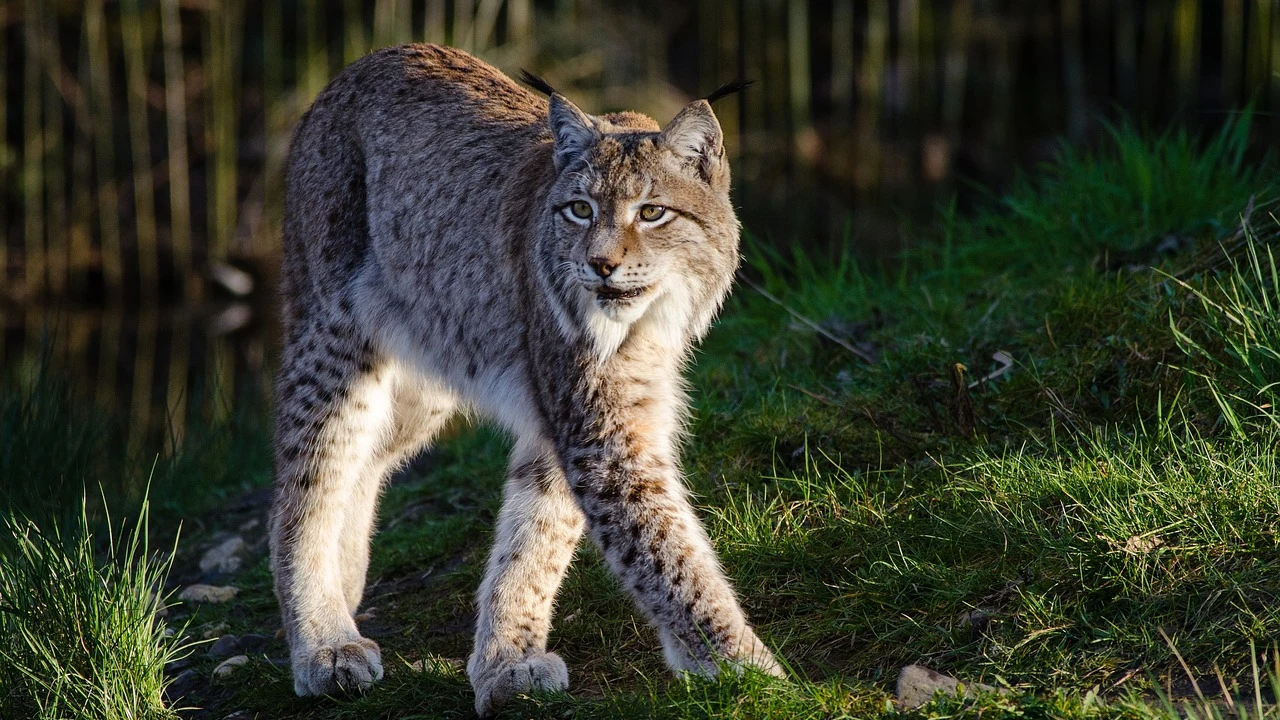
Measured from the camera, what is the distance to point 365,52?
12695 millimetres

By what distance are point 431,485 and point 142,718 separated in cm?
233

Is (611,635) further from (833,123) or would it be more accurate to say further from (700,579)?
(833,123)

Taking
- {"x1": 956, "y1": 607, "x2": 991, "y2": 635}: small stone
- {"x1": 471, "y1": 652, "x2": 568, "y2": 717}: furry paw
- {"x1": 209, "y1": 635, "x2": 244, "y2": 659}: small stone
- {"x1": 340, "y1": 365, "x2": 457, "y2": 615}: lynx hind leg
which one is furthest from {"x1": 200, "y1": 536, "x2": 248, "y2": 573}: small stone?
{"x1": 956, "y1": 607, "x2": 991, "y2": 635}: small stone

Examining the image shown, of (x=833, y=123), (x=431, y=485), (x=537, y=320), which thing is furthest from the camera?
(x=833, y=123)

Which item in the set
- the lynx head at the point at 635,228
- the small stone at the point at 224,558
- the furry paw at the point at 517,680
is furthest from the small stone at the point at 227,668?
the lynx head at the point at 635,228

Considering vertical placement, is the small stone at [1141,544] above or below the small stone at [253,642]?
above

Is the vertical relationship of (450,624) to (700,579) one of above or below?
below

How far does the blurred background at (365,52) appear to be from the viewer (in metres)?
12.7

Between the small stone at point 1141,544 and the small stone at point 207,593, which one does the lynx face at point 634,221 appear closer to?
the small stone at point 1141,544

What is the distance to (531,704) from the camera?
3625 millimetres

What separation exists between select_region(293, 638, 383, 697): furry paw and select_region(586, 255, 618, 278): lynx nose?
1.42 metres

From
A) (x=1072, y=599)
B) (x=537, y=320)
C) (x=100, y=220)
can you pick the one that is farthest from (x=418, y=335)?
(x=100, y=220)

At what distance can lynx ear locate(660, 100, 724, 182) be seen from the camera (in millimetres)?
3975

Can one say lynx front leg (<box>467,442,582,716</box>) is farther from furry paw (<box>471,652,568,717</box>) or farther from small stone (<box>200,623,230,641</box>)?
small stone (<box>200,623,230,641</box>)
